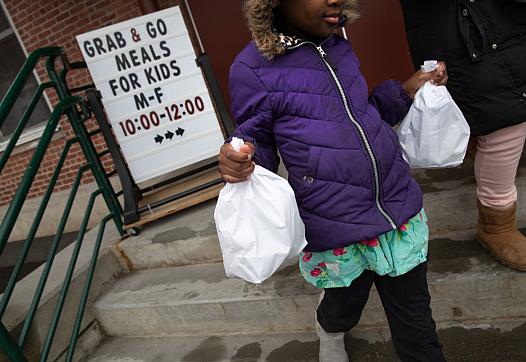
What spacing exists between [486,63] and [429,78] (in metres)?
0.23

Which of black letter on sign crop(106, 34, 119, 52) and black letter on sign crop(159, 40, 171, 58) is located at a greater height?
black letter on sign crop(106, 34, 119, 52)

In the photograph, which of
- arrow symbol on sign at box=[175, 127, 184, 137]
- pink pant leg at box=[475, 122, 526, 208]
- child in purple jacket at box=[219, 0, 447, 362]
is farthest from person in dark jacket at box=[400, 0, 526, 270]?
arrow symbol on sign at box=[175, 127, 184, 137]

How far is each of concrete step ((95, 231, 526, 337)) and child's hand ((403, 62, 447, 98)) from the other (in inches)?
35.5

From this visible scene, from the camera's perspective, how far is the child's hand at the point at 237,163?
45.4 inches

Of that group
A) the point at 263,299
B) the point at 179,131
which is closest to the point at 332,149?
the point at 263,299

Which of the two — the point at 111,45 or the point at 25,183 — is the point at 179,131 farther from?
the point at 25,183

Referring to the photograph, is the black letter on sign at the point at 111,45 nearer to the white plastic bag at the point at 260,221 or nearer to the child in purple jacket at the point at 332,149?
the child in purple jacket at the point at 332,149

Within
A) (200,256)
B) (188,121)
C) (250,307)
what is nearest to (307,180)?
(250,307)

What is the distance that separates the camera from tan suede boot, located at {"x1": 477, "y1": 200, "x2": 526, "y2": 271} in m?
1.73

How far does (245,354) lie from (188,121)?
5.54ft

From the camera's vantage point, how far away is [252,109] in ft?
4.27

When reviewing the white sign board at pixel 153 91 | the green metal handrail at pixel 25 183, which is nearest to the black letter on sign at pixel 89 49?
the white sign board at pixel 153 91

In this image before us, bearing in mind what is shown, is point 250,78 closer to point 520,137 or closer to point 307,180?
point 307,180

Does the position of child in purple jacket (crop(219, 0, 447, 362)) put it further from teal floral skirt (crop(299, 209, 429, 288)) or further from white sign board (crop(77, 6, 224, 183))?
white sign board (crop(77, 6, 224, 183))
